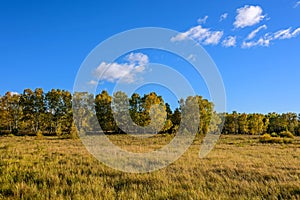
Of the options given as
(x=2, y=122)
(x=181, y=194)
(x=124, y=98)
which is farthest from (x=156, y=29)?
(x=2, y=122)

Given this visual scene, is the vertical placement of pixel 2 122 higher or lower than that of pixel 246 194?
higher

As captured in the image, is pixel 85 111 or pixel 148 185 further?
pixel 85 111

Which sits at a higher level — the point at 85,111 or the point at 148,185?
the point at 85,111

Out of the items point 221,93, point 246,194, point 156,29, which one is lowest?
point 246,194

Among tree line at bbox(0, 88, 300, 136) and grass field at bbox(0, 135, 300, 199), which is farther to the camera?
tree line at bbox(0, 88, 300, 136)

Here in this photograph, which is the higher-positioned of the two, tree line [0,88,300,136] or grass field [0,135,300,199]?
tree line [0,88,300,136]

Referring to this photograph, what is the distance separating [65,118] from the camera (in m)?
56.6

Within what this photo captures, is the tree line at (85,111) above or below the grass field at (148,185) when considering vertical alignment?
above

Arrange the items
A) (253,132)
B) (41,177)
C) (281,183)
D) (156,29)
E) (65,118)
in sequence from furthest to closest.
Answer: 1. (253,132)
2. (65,118)
3. (156,29)
4. (41,177)
5. (281,183)

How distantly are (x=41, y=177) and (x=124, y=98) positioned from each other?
43.9 metres

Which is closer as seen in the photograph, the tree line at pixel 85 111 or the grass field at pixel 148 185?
the grass field at pixel 148 185

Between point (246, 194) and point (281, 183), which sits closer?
point (246, 194)

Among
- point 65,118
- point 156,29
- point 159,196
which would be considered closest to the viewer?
point 159,196

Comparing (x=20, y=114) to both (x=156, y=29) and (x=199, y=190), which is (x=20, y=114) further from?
(x=199, y=190)
